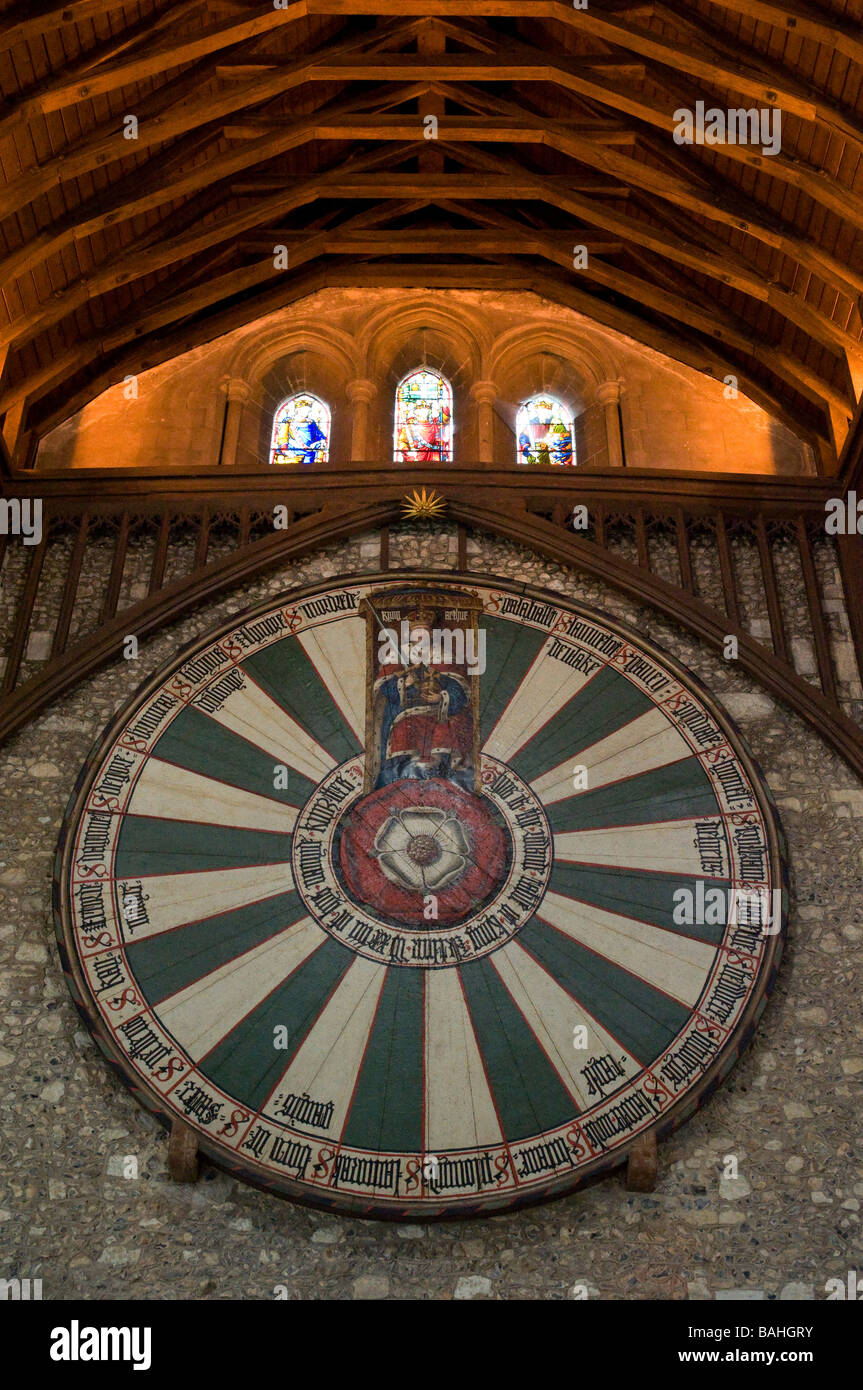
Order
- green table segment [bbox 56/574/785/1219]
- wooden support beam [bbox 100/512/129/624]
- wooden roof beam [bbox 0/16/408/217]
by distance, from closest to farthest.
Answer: green table segment [bbox 56/574/785/1219] → wooden roof beam [bbox 0/16/408/217] → wooden support beam [bbox 100/512/129/624]

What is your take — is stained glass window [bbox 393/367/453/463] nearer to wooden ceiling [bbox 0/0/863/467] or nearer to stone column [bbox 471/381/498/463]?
stone column [bbox 471/381/498/463]

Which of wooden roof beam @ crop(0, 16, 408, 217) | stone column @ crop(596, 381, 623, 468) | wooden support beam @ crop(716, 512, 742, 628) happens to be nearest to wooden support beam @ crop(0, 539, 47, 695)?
wooden roof beam @ crop(0, 16, 408, 217)

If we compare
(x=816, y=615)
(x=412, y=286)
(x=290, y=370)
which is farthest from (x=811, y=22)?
(x=290, y=370)

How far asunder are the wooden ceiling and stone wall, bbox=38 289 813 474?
0.11 meters

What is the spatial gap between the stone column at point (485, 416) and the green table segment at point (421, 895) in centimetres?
97

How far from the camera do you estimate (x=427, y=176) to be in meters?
8.20

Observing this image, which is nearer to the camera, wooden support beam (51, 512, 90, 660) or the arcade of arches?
the arcade of arches

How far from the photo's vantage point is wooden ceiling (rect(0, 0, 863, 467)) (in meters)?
6.92

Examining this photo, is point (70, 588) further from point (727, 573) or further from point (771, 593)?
point (771, 593)

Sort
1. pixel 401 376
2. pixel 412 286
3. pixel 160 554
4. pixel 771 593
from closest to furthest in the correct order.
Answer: pixel 771 593 < pixel 160 554 < pixel 401 376 < pixel 412 286

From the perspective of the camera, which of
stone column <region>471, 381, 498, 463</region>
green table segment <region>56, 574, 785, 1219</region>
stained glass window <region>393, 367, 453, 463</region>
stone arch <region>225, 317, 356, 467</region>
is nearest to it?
green table segment <region>56, 574, 785, 1219</region>

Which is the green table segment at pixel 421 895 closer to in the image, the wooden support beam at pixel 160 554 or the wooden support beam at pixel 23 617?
the wooden support beam at pixel 160 554

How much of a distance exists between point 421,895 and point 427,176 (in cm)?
403

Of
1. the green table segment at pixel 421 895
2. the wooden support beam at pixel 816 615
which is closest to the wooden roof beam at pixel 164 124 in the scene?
the green table segment at pixel 421 895
